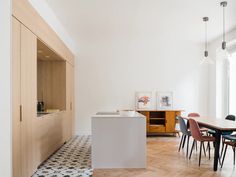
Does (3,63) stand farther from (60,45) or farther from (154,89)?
(154,89)

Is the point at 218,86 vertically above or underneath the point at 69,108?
above

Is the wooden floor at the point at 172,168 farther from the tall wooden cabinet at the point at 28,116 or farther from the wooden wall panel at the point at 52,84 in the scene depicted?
the wooden wall panel at the point at 52,84

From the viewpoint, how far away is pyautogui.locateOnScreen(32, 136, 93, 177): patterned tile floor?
338 centimetres

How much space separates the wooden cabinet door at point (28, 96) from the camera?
2.84 meters

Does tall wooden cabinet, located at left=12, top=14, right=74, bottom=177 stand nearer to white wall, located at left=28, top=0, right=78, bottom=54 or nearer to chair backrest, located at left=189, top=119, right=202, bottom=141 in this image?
white wall, located at left=28, top=0, right=78, bottom=54

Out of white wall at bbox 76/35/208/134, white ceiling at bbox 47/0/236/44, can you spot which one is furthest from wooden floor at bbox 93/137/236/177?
white ceiling at bbox 47/0/236/44

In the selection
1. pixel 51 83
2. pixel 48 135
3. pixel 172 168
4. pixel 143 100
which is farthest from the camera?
pixel 143 100

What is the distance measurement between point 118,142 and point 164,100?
3610 millimetres

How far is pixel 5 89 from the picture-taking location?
2.34 meters

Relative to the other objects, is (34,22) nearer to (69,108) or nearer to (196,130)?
(69,108)

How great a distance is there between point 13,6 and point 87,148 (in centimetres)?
351

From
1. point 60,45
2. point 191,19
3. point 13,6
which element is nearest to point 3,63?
point 13,6

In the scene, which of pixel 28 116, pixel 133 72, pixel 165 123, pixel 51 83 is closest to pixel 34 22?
pixel 28 116

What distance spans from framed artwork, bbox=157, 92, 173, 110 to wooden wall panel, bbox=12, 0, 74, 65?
3597mm
